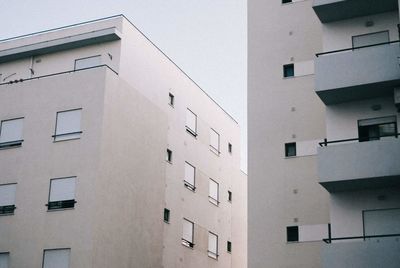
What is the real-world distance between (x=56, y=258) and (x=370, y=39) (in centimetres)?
1672

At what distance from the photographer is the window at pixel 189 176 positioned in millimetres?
41938

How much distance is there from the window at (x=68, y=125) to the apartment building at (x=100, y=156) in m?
0.05

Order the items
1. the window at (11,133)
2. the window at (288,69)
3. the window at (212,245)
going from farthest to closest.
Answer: the window at (212,245), the window at (11,133), the window at (288,69)

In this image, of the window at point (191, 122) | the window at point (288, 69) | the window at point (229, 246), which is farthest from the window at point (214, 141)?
the window at point (288, 69)

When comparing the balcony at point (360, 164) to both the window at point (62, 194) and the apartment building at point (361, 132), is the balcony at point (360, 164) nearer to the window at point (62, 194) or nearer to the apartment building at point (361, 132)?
the apartment building at point (361, 132)

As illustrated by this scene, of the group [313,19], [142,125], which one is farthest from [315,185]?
[142,125]

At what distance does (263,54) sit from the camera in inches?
1294

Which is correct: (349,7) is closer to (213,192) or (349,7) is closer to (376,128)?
(376,128)

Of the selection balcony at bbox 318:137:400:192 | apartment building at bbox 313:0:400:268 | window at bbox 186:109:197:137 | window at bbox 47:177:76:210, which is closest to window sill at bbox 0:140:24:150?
window at bbox 47:177:76:210

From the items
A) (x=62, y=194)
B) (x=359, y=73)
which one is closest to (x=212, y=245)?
(x=62, y=194)

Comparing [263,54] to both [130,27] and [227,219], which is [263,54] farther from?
[227,219]

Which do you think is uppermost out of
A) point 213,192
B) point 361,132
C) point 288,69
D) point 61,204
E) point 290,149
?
point 288,69

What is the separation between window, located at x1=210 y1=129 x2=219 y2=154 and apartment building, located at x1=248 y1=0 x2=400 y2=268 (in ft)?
44.7

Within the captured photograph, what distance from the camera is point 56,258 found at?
31.3 meters
